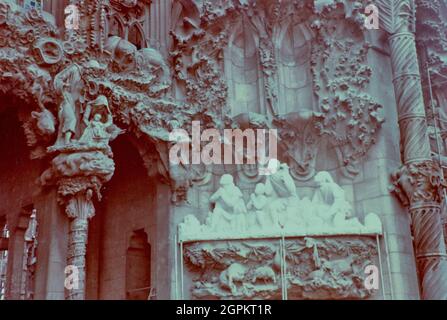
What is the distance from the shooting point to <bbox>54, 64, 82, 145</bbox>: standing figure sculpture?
34.7 feet

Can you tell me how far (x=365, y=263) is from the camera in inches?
458

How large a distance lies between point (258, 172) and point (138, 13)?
382 cm

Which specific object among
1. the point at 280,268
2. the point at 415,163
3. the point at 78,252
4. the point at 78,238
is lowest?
the point at 280,268

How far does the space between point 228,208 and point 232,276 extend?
4.15 ft

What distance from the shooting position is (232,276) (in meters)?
11.4

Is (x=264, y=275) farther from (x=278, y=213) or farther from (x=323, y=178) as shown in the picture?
(x=323, y=178)

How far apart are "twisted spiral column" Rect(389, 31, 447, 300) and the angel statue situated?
502cm

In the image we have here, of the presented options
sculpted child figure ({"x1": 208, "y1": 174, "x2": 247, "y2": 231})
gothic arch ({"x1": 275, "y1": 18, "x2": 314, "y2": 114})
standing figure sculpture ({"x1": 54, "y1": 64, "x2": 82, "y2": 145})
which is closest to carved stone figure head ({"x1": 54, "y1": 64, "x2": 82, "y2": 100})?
standing figure sculpture ({"x1": 54, "y1": 64, "x2": 82, "y2": 145})

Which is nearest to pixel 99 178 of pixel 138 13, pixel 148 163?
pixel 148 163

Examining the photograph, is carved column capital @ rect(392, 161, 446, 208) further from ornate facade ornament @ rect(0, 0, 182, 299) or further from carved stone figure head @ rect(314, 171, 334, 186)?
ornate facade ornament @ rect(0, 0, 182, 299)

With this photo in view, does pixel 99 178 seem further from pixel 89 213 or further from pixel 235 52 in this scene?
pixel 235 52

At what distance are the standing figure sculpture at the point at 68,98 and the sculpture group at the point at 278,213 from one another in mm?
2632

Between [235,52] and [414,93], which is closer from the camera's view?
[414,93]

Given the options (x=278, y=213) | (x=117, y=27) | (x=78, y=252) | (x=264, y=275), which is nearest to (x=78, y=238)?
(x=78, y=252)
